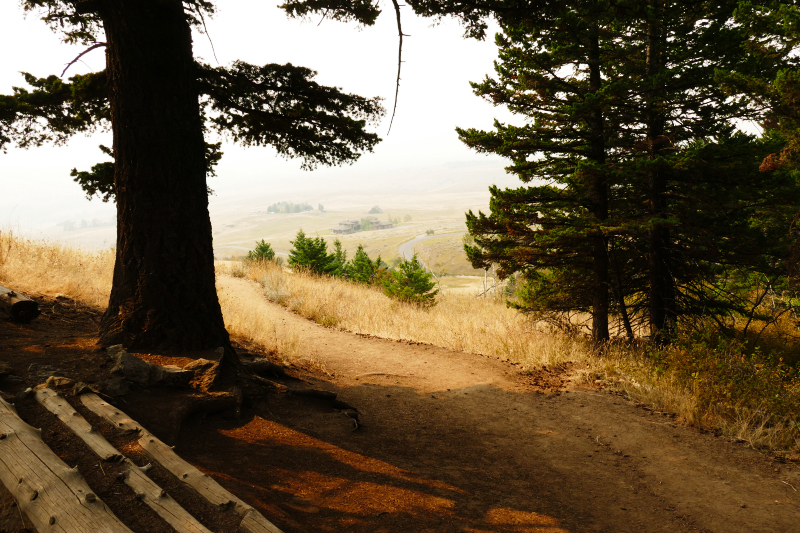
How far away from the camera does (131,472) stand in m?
2.61

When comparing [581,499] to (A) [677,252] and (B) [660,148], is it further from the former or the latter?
(B) [660,148]

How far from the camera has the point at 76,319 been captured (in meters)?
6.38

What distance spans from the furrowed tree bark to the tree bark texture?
786mm

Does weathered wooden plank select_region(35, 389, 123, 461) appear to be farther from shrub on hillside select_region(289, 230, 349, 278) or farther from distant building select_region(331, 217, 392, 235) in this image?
distant building select_region(331, 217, 392, 235)

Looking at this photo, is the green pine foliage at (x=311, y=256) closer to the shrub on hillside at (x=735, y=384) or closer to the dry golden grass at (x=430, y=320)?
the dry golden grass at (x=430, y=320)

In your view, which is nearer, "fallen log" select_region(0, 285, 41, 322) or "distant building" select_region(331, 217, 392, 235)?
"fallen log" select_region(0, 285, 41, 322)

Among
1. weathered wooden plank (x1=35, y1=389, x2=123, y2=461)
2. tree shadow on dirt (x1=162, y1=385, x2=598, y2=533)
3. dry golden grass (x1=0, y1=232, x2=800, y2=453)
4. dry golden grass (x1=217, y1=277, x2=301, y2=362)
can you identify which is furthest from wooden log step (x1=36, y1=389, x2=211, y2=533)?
dry golden grass (x1=0, y1=232, x2=800, y2=453)

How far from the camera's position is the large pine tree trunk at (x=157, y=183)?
4.56m

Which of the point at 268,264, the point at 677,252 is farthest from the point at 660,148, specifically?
the point at 268,264

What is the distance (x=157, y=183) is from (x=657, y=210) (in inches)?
313

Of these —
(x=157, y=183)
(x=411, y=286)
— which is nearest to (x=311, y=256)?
(x=411, y=286)

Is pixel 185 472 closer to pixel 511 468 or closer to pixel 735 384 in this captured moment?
pixel 511 468

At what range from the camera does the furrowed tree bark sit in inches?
306

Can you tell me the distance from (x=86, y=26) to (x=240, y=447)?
19.1ft
